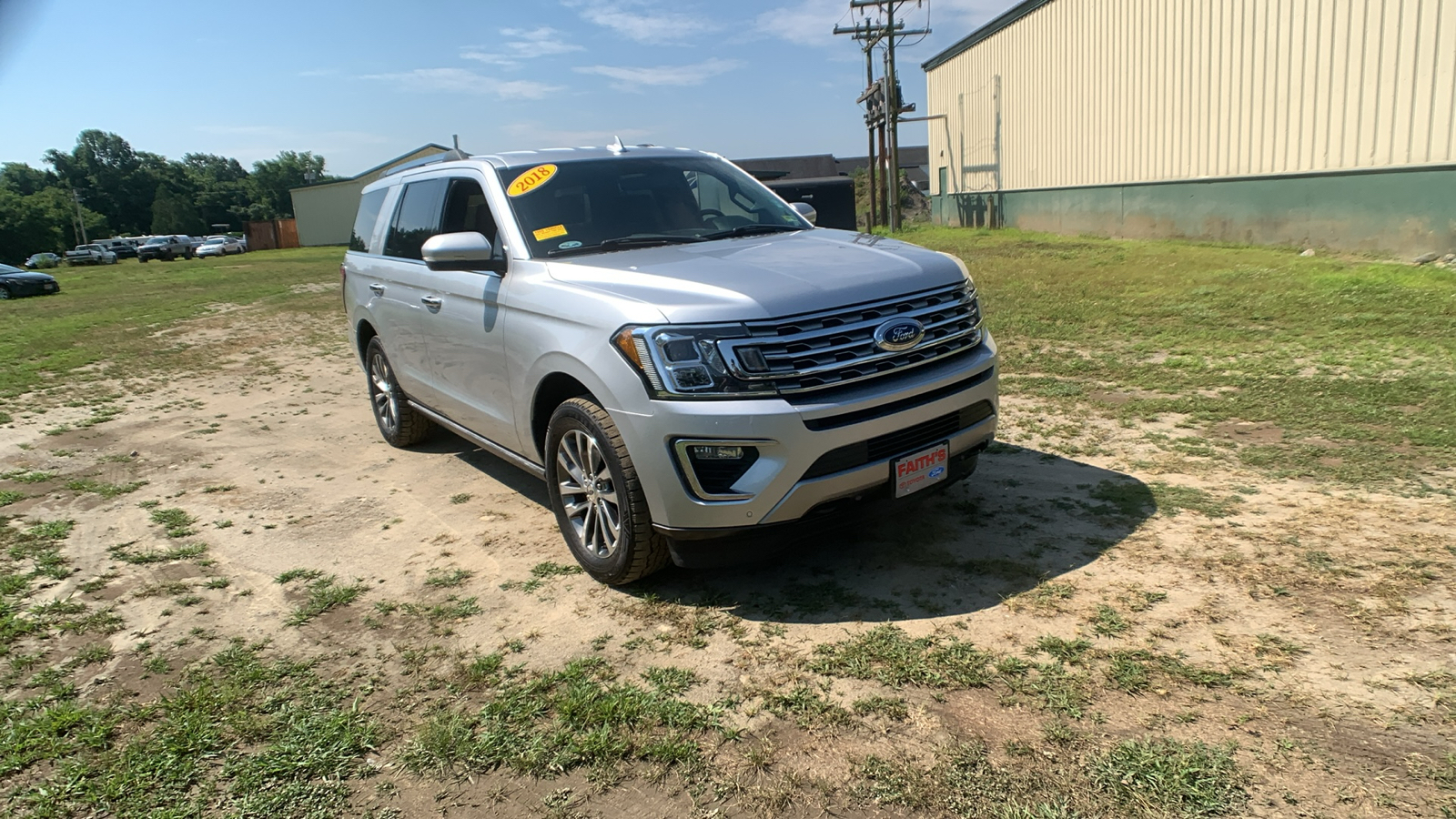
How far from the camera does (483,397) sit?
503cm

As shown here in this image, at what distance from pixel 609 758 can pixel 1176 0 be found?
20.5 m

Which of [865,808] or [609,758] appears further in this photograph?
[609,758]

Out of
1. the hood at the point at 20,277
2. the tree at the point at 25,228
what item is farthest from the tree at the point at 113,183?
the hood at the point at 20,277

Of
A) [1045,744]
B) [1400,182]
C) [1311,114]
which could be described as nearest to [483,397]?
[1045,744]

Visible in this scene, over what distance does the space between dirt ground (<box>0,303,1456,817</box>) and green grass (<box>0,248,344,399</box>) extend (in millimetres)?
6213

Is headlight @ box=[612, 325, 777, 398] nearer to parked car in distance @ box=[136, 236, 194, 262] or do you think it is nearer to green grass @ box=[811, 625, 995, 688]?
green grass @ box=[811, 625, 995, 688]

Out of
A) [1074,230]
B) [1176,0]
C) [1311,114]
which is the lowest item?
→ [1074,230]

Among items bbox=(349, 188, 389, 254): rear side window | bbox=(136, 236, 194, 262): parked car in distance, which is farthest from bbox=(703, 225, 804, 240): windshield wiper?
bbox=(136, 236, 194, 262): parked car in distance

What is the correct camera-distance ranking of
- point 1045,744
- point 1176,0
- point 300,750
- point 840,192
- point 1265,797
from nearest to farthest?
point 1265,797 < point 1045,744 < point 300,750 < point 1176,0 < point 840,192

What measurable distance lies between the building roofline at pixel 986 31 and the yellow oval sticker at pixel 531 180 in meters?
23.4

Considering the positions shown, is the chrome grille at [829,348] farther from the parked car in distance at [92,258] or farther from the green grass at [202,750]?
the parked car in distance at [92,258]

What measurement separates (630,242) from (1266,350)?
19.4 feet

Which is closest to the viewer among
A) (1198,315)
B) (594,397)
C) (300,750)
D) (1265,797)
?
(1265,797)

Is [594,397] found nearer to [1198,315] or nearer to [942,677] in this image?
[942,677]
